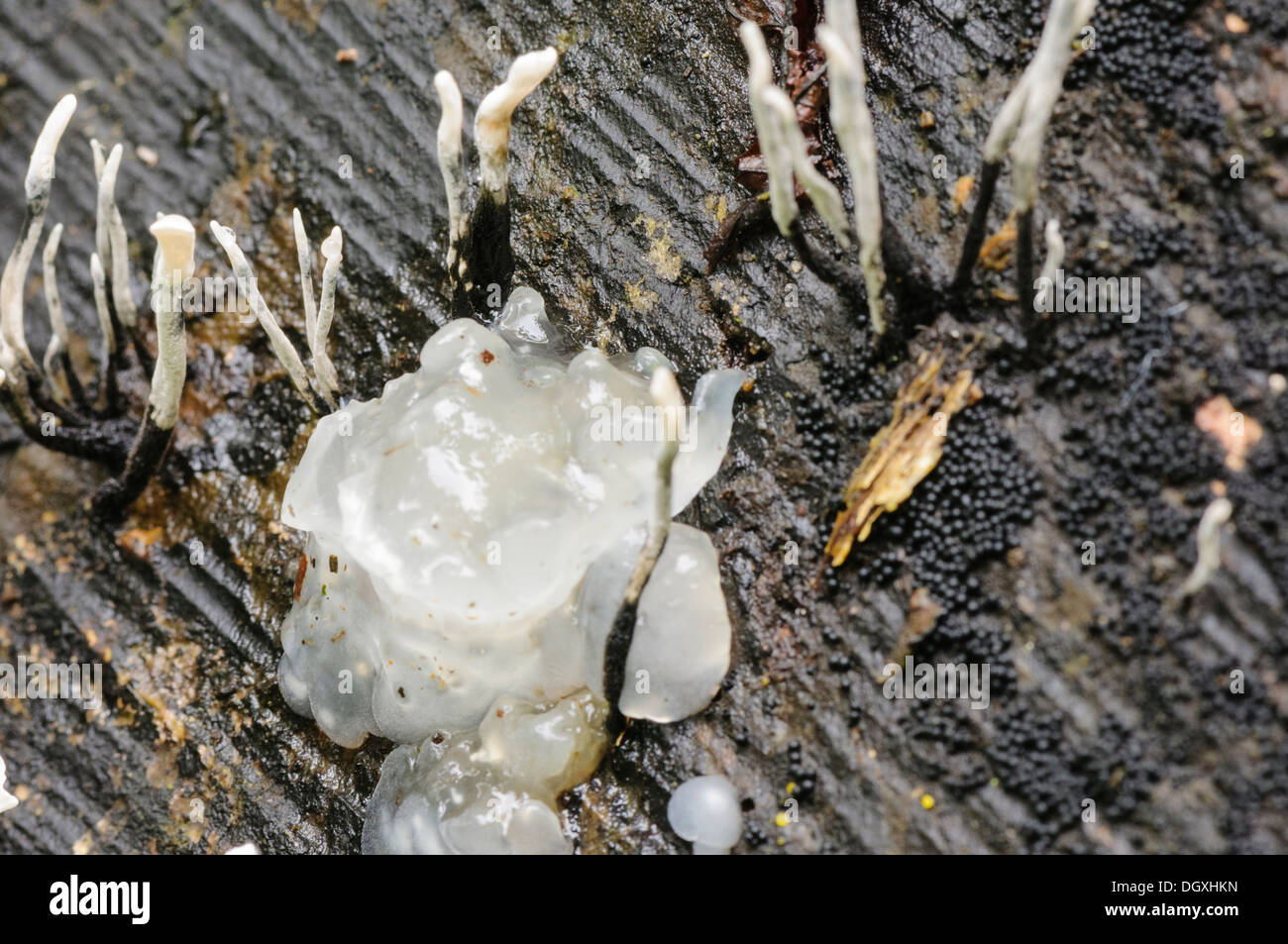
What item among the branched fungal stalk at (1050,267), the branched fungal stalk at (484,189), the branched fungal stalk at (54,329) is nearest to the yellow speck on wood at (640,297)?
the branched fungal stalk at (484,189)

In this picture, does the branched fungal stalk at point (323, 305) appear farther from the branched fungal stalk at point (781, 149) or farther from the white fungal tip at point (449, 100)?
the branched fungal stalk at point (781, 149)

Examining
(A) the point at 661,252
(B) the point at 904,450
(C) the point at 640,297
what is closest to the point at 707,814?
(B) the point at 904,450

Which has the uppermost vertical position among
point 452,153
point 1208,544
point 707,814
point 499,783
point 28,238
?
point 28,238

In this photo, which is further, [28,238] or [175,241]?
[28,238]

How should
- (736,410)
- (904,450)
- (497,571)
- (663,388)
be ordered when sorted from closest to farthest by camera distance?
(663,388)
(497,571)
(904,450)
(736,410)

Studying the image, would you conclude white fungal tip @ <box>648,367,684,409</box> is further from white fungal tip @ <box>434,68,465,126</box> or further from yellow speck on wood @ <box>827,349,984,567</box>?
white fungal tip @ <box>434,68,465,126</box>

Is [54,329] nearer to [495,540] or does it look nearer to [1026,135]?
[495,540]

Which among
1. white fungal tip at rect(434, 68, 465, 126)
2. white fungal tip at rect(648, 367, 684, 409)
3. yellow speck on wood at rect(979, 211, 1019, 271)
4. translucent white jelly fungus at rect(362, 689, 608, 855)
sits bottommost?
translucent white jelly fungus at rect(362, 689, 608, 855)

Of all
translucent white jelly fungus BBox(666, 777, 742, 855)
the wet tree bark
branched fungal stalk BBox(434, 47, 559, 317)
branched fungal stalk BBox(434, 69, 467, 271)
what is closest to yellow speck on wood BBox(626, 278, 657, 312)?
the wet tree bark
